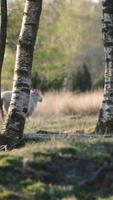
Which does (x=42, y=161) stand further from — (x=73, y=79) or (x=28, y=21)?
(x=73, y=79)

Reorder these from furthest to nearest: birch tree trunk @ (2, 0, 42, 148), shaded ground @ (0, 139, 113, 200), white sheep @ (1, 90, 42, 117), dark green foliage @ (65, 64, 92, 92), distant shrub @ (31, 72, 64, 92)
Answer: dark green foliage @ (65, 64, 92, 92) < distant shrub @ (31, 72, 64, 92) < white sheep @ (1, 90, 42, 117) < birch tree trunk @ (2, 0, 42, 148) < shaded ground @ (0, 139, 113, 200)

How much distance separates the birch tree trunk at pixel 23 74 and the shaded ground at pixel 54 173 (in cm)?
295

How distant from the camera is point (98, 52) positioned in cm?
7512

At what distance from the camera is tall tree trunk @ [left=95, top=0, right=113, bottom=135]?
1695cm

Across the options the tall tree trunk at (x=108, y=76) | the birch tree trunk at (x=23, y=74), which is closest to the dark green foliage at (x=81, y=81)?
the tall tree trunk at (x=108, y=76)

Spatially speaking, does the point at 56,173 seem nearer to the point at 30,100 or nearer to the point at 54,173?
the point at 54,173

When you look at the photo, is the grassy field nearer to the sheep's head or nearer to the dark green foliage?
the sheep's head

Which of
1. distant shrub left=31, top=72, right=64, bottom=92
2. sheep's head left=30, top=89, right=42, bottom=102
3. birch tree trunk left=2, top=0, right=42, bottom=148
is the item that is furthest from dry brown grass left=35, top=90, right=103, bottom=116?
birch tree trunk left=2, top=0, right=42, bottom=148

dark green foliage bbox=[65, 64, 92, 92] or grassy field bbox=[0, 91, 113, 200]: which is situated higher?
grassy field bbox=[0, 91, 113, 200]

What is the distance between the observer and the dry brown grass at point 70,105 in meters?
32.5

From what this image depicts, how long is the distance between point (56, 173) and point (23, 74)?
4218 mm

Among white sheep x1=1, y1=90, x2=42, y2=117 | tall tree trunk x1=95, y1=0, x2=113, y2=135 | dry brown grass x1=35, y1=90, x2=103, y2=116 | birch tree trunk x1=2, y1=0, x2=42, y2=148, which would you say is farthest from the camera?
dry brown grass x1=35, y1=90, x2=103, y2=116

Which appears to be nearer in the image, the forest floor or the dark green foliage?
the forest floor

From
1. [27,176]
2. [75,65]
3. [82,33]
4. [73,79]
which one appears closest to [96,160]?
[27,176]
